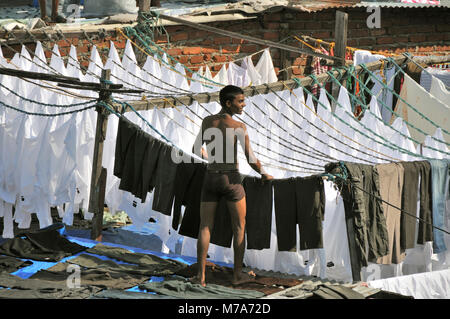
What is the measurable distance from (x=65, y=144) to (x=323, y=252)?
2.92 meters

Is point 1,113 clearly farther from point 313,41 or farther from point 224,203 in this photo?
point 313,41

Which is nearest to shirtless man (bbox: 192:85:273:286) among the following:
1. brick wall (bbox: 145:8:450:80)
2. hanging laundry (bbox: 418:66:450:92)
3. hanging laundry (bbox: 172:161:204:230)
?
hanging laundry (bbox: 172:161:204:230)

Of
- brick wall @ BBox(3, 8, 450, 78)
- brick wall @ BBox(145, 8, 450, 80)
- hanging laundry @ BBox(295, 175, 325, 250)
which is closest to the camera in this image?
hanging laundry @ BBox(295, 175, 325, 250)

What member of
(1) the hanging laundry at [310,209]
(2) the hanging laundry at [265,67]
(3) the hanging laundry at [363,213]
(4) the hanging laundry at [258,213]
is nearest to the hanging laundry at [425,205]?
(3) the hanging laundry at [363,213]

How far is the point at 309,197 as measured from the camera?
6438 mm

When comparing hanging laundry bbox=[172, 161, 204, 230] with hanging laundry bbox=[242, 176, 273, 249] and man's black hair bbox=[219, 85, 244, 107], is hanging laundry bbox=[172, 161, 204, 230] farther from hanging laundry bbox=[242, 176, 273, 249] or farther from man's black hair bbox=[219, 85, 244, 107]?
man's black hair bbox=[219, 85, 244, 107]

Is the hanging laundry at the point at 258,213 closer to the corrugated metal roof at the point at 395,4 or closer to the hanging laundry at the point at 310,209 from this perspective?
the hanging laundry at the point at 310,209

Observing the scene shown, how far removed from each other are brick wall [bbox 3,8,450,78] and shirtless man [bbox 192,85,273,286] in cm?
501

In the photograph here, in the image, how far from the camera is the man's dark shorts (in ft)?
20.2

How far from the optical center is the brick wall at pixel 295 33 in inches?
459

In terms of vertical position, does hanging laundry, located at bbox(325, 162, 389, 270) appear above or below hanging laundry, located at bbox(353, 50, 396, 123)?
below

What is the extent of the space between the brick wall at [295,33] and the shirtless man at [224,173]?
5.01 m

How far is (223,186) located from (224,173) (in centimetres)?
10
